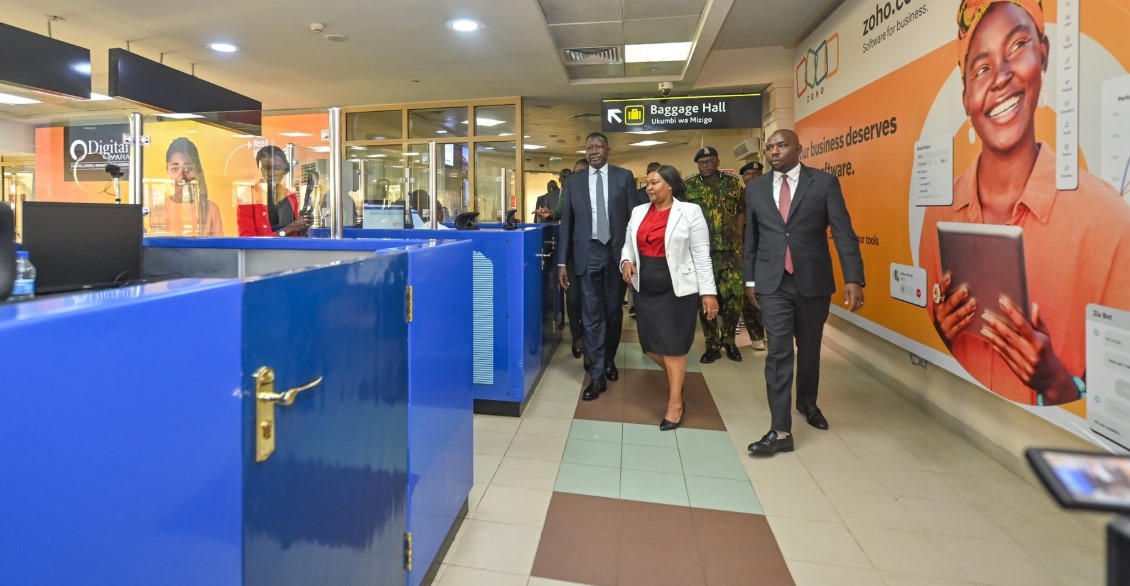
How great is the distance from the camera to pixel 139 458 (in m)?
0.69

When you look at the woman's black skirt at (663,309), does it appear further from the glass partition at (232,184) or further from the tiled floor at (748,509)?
the glass partition at (232,184)

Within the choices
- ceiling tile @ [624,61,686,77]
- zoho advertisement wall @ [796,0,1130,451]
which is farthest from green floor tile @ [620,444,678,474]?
ceiling tile @ [624,61,686,77]

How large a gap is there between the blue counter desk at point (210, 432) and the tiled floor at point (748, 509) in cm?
79

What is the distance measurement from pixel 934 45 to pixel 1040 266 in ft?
5.28

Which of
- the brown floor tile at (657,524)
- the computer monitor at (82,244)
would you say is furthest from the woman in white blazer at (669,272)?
the computer monitor at (82,244)

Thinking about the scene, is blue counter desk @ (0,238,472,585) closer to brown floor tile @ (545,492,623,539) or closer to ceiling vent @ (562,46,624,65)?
brown floor tile @ (545,492,623,539)

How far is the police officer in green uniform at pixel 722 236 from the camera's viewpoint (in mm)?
Answer: 4691

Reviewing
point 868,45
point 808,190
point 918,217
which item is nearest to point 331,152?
point 808,190

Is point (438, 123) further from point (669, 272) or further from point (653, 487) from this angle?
point (653, 487)

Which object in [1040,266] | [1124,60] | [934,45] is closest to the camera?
[1124,60]

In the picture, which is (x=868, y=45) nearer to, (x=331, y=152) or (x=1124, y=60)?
(x=1124, y=60)

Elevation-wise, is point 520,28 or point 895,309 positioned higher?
point 520,28

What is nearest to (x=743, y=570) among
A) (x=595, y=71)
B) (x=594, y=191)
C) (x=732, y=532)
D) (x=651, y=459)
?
(x=732, y=532)

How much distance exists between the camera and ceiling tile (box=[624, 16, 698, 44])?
5.54 meters
